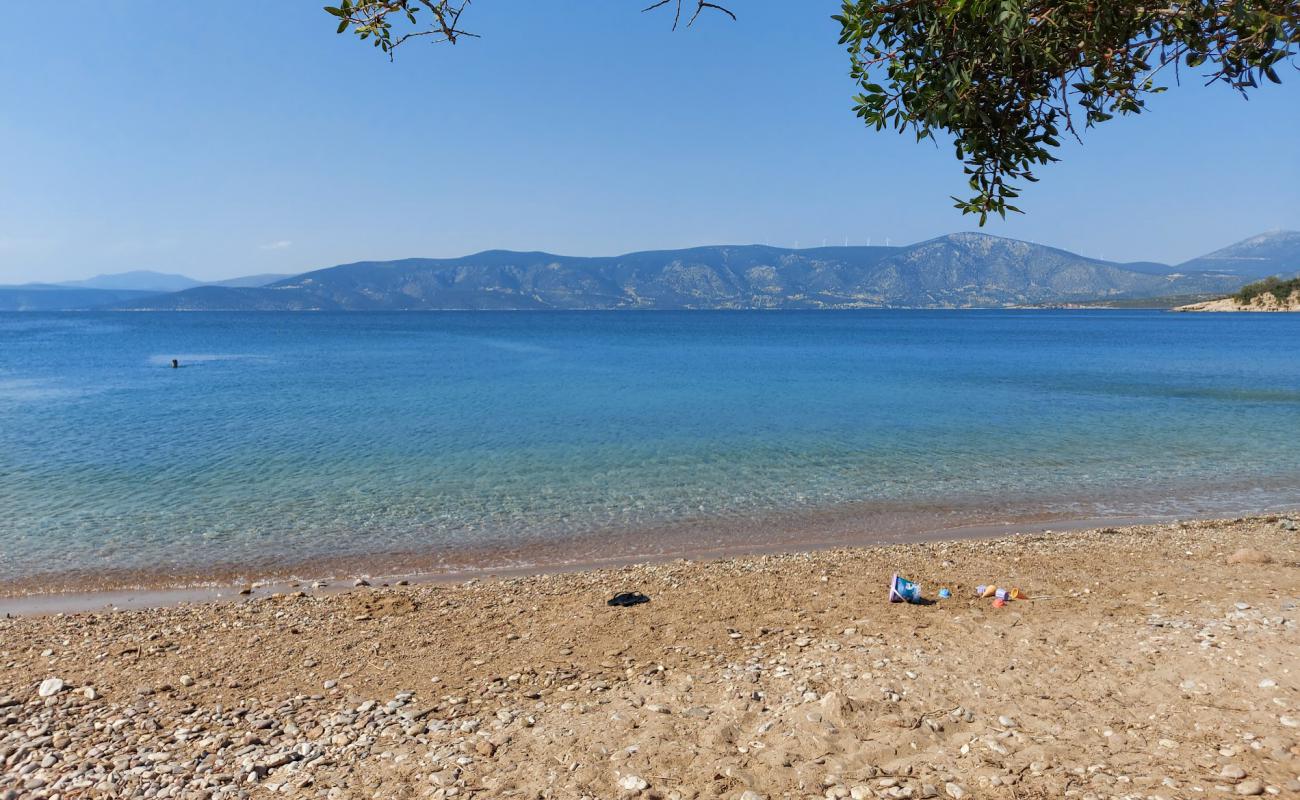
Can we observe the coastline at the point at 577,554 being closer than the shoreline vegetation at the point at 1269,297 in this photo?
Yes

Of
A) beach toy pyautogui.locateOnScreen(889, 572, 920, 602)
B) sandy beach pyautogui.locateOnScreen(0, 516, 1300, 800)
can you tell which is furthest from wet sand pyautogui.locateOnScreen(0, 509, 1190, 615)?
beach toy pyautogui.locateOnScreen(889, 572, 920, 602)

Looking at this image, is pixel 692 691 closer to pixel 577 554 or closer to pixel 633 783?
pixel 633 783

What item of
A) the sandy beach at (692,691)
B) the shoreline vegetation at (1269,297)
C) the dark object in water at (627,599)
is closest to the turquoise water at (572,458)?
the dark object in water at (627,599)

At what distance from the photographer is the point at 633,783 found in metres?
5.61

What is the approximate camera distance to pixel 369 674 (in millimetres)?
8180

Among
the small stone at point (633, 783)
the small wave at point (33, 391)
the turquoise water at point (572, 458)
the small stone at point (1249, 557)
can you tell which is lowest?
→ the small wave at point (33, 391)

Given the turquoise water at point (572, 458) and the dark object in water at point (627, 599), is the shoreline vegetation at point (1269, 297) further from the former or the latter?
the dark object in water at point (627, 599)

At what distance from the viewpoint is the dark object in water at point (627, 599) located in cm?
1040

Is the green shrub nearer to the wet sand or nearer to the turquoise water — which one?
the turquoise water

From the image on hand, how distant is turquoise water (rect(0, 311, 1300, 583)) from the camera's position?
16.0 metres

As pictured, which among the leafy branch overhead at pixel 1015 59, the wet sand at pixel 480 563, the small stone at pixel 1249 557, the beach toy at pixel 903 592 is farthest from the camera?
the wet sand at pixel 480 563

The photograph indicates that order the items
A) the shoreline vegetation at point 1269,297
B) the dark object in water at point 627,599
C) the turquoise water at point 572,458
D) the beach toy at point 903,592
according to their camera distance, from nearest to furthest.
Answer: the beach toy at point 903,592
the dark object in water at point 627,599
the turquoise water at point 572,458
the shoreline vegetation at point 1269,297

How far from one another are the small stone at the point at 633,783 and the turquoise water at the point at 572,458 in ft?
30.1

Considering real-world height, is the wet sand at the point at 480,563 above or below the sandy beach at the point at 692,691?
below
